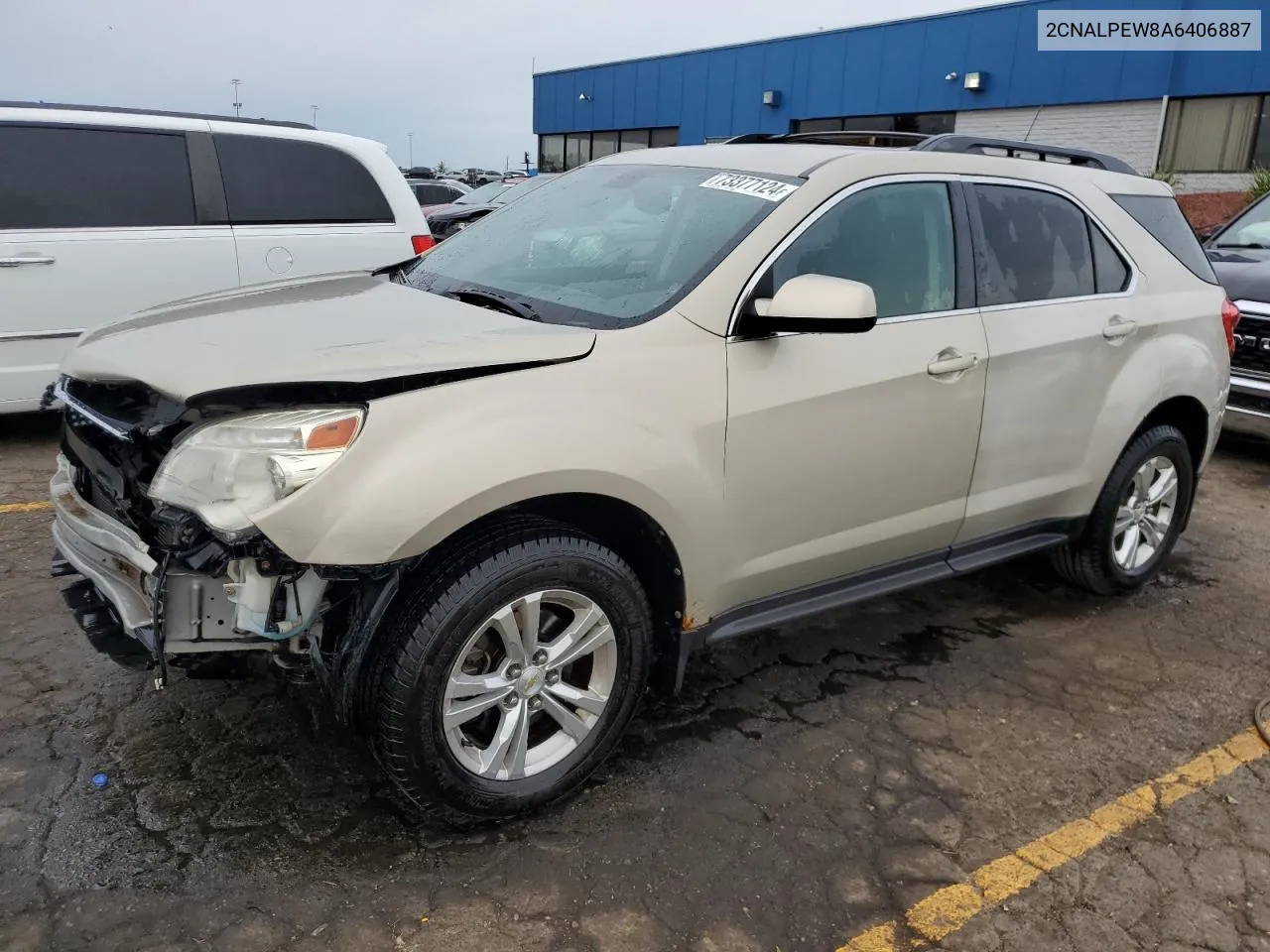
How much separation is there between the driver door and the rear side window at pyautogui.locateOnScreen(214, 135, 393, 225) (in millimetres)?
4172

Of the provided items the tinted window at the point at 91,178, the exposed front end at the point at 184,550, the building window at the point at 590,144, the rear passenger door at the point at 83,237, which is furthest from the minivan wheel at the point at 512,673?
the building window at the point at 590,144

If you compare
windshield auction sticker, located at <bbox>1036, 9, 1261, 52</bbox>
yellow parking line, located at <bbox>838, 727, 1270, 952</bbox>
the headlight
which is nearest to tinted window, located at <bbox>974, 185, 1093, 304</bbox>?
yellow parking line, located at <bbox>838, 727, 1270, 952</bbox>

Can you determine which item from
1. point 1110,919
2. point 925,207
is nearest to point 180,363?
point 925,207

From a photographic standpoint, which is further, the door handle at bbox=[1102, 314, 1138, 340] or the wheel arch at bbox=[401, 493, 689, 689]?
the door handle at bbox=[1102, 314, 1138, 340]

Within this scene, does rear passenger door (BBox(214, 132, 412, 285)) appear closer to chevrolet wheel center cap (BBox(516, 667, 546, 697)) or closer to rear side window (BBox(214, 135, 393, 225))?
rear side window (BBox(214, 135, 393, 225))

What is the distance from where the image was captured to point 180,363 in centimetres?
236

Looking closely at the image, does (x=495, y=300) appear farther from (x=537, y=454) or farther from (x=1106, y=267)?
(x=1106, y=267)

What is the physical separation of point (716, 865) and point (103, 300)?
4748 mm

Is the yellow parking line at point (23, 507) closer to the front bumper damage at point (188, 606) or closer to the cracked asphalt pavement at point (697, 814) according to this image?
the cracked asphalt pavement at point (697, 814)

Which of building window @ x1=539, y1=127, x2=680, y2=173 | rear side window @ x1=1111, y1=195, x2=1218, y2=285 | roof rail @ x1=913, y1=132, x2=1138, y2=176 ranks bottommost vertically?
rear side window @ x1=1111, y1=195, x2=1218, y2=285

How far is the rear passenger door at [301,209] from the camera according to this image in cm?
589

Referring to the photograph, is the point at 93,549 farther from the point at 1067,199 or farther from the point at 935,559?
the point at 1067,199

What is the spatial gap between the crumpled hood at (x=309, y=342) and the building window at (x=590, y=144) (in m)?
25.5

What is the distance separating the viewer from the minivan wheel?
2.35 m
